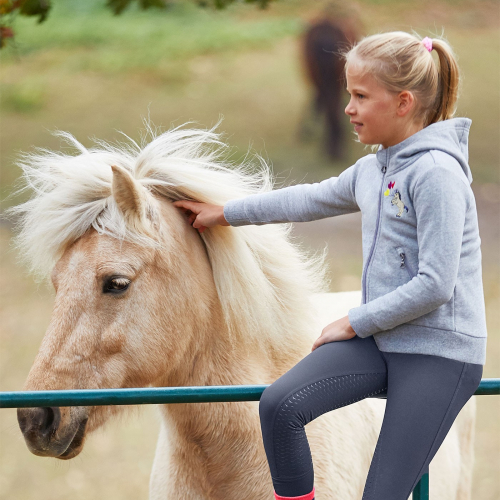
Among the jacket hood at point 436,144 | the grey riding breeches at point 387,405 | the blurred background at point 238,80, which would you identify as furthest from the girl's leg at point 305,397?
the blurred background at point 238,80

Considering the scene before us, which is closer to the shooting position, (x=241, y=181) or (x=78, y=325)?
(x=78, y=325)

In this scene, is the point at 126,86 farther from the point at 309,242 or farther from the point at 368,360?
the point at 368,360

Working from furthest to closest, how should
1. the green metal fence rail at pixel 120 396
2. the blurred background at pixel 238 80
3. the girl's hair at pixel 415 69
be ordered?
the blurred background at pixel 238 80
the girl's hair at pixel 415 69
the green metal fence rail at pixel 120 396

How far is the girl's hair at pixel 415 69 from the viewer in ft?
4.29

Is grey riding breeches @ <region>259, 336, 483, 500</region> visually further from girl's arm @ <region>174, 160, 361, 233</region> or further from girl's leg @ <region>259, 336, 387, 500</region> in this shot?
girl's arm @ <region>174, 160, 361, 233</region>

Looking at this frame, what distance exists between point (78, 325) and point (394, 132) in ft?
2.80

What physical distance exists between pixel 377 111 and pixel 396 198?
0.61 ft

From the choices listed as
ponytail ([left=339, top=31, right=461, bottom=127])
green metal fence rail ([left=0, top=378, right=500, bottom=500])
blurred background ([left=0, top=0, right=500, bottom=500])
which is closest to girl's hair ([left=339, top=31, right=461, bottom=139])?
ponytail ([left=339, top=31, right=461, bottom=127])

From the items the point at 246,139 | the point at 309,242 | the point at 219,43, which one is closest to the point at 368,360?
the point at 309,242

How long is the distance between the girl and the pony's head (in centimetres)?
44

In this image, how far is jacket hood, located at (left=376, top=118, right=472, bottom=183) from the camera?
4.26 feet

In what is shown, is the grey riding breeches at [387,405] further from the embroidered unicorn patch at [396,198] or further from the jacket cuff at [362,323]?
the embroidered unicorn patch at [396,198]

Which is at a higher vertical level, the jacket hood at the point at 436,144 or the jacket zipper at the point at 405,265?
the jacket hood at the point at 436,144

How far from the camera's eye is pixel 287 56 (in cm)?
1742
